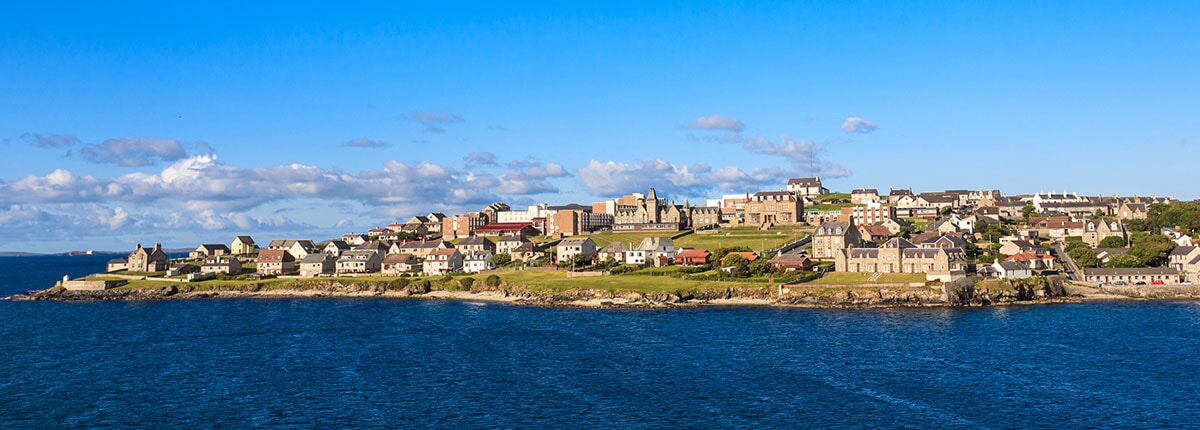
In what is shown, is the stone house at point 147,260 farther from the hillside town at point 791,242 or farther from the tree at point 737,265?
the tree at point 737,265

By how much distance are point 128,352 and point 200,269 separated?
76.2 m

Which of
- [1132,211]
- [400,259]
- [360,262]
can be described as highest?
[1132,211]

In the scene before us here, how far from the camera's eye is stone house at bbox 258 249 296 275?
131375 millimetres

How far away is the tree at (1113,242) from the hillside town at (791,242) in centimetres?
19

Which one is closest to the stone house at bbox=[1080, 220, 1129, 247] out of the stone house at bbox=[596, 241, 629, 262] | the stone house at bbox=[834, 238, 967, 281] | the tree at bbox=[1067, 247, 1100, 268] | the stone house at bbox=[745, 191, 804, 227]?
the tree at bbox=[1067, 247, 1100, 268]

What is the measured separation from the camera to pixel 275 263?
13212 cm

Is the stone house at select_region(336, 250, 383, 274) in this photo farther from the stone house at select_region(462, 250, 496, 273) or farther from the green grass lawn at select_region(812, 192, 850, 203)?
the green grass lawn at select_region(812, 192, 850, 203)

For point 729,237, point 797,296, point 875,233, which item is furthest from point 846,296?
point 729,237

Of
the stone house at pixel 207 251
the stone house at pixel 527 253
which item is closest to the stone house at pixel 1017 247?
the stone house at pixel 527 253

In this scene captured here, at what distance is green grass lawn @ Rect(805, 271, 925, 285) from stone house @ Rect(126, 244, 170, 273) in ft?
345

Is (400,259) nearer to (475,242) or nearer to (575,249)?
(475,242)

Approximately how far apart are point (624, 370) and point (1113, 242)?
88.8 meters

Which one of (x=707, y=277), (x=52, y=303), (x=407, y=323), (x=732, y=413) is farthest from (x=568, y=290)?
(x=52, y=303)

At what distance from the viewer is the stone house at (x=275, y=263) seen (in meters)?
131
